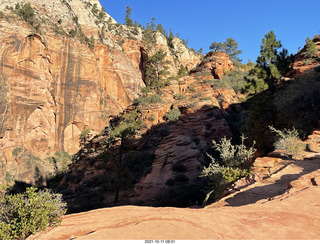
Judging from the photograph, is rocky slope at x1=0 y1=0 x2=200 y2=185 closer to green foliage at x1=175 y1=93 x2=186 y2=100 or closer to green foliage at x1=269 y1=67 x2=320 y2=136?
green foliage at x1=175 y1=93 x2=186 y2=100

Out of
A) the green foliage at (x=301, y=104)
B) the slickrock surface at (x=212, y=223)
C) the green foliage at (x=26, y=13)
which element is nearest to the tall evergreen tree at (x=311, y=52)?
the green foliage at (x=301, y=104)

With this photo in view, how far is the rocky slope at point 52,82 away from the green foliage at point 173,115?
13744mm

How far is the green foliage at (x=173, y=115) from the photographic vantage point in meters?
31.0

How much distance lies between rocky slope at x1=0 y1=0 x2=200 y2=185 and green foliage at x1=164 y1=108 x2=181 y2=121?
13.7m

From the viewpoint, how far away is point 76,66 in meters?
38.0

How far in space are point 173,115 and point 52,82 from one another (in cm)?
2211

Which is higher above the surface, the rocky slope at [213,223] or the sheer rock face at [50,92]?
the sheer rock face at [50,92]

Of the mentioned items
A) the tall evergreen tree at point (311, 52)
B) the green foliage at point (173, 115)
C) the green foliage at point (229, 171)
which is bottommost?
the green foliage at point (229, 171)

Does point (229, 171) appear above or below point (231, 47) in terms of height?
below

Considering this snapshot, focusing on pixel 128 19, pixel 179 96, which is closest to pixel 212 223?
pixel 179 96

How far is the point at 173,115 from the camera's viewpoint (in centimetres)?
3138

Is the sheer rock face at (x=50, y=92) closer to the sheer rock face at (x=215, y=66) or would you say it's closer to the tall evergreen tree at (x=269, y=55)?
the sheer rock face at (x=215, y=66)

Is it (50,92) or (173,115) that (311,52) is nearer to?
(173,115)

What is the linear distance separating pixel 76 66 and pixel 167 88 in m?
17.8
